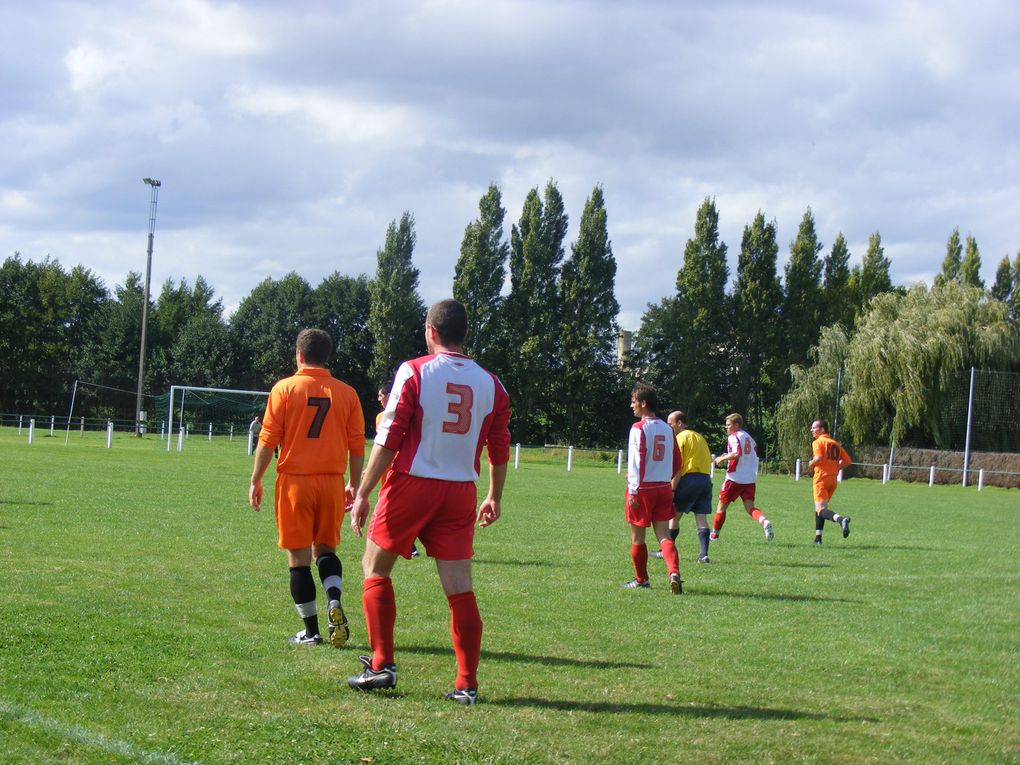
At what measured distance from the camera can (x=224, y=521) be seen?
46.6ft

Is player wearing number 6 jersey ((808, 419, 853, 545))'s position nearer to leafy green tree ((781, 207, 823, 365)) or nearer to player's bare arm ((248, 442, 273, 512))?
player's bare arm ((248, 442, 273, 512))

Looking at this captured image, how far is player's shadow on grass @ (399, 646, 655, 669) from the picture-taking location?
249 inches

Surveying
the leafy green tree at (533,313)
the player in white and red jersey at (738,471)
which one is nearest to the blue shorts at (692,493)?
the player in white and red jersey at (738,471)

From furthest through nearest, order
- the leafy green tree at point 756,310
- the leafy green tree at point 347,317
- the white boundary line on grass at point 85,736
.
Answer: the leafy green tree at point 347,317 < the leafy green tree at point 756,310 < the white boundary line on grass at point 85,736

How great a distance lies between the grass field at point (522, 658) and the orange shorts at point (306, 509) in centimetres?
69

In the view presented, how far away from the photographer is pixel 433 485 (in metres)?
5.38

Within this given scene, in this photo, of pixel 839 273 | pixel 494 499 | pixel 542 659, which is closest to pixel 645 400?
pixel 542 659

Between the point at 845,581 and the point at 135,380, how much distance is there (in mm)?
69165

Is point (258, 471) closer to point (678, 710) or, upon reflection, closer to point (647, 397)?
point (678, 710)

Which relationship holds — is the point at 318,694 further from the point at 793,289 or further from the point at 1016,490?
the point at 793,289

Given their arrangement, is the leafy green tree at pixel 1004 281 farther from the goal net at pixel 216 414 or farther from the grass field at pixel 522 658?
the grass field at pixel 522 658

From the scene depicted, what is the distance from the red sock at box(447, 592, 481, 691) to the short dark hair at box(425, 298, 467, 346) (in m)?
1.36

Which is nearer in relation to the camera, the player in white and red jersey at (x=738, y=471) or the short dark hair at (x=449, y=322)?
the short dark hair at (x=449, y=322)

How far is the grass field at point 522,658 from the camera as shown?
4582 millimetres
